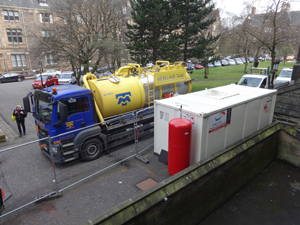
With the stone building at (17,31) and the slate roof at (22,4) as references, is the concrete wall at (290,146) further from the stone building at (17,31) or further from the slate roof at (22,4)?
the slate roof at (22,4)

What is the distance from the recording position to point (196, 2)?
19109mm

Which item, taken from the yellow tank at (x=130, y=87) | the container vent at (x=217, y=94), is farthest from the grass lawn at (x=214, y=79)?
the container vent at (x=217, y=94)

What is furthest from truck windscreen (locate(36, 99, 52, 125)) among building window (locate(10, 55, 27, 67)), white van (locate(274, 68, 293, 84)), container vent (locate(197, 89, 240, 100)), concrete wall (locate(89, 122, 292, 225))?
building window (locate(10, 55, 27, 67))

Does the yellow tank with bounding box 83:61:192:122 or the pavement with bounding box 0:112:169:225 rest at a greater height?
the yellow tank with bounding box 83:61:192:122

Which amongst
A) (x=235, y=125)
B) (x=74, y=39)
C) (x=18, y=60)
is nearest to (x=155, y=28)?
(x=74, y=39)

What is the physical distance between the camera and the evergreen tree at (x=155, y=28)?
57.3 feet

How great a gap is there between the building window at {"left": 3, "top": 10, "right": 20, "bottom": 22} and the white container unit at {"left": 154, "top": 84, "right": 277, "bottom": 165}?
46.0 meters

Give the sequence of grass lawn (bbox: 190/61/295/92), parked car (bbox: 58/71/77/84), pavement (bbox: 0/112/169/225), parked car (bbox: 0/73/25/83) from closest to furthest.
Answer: pavement (bbox: 0/112/169/225) → grass lawn (bbox: 190/61/295/92) → parked car (bbox: 58/71/77/84) → parked car (bbox: 0/73/25/83)

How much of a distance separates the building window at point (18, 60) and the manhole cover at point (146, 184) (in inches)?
1782

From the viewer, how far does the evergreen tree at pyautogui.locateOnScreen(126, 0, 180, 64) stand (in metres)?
17.5

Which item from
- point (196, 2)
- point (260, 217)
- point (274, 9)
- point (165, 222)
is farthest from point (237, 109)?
point (274, 9)

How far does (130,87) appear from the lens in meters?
9.65

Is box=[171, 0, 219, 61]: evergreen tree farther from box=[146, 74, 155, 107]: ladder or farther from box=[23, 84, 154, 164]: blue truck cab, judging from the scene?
box=[23, 84, 154, 164]: blue truck cab

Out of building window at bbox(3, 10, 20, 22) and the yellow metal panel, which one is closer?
the yellow metal panel
